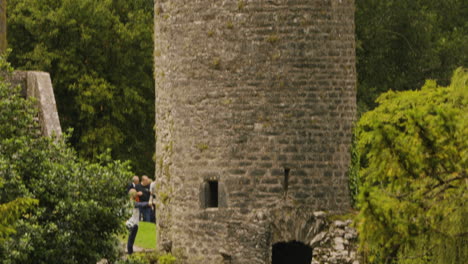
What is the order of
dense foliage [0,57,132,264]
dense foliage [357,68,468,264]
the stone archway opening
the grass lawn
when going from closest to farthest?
dense foliage [357,68,468,264]
dense foliage [0,57,132,264]
the stone archway opening
the grass lawn

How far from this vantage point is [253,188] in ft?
73.8

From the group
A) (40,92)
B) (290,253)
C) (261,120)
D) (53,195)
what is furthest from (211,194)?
(53,195)

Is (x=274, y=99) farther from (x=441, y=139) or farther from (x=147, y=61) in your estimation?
(x=147, y=61)

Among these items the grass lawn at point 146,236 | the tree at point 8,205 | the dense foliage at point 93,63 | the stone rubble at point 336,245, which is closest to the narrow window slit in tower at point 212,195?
the stone rubble at point 336,245

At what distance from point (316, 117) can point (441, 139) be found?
9084 mm

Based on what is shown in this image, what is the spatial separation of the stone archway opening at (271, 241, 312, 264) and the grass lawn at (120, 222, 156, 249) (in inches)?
111

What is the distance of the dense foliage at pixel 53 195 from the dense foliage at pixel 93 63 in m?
19.7

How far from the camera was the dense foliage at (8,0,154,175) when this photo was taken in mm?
38344

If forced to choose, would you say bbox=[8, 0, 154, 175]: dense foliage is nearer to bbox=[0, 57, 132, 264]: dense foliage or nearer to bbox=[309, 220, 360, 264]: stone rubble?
bbox=[309, 220, 360, 264]: stone rubble

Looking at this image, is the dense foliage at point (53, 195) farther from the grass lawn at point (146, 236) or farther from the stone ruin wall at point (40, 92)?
the grass lawn at point (146, 236)

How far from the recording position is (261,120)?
22.4 meters

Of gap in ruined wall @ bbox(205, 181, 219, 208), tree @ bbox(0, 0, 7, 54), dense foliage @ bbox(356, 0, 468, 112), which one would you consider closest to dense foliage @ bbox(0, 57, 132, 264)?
tree @ bbox(0, 0, 7, 54)

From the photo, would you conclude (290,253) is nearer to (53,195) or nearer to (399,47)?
(53,195)

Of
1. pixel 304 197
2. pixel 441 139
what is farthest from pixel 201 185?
pixel 441 139
